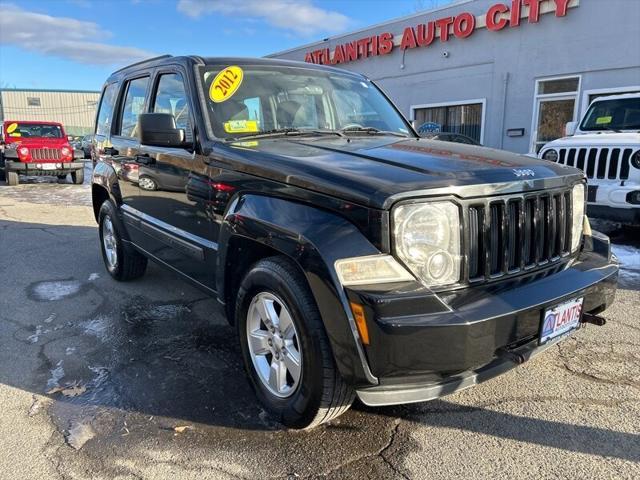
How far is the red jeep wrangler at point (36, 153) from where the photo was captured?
49.8 feet

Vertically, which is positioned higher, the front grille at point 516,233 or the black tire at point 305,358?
the front grille at point 516,233

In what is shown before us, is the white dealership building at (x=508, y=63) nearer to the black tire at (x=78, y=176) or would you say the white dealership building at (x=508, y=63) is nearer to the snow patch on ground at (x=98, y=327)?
the snow patch on ground at (x=98, y=327)

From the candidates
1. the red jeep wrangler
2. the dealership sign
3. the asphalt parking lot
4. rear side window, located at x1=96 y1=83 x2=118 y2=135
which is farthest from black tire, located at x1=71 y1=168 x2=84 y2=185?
the asphalt parking lot

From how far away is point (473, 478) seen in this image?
2291 millimetres

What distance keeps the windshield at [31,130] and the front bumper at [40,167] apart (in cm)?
120

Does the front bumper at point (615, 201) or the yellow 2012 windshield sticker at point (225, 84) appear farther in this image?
the front bumper at point (615, 201)

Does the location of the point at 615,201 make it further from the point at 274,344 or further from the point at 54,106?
the point at 54,106

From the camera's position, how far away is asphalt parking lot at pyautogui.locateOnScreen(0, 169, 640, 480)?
7.87ft

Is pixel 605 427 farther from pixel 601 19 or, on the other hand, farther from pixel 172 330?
pixel 601 19

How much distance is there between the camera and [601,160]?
6.39 m

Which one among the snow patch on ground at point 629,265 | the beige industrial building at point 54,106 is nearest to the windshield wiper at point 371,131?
the snow patch on ground at point 629,265

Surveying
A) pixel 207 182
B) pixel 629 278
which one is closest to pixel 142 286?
pixel 207 182

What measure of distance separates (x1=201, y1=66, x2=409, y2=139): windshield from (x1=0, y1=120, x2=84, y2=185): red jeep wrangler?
45.7 ft

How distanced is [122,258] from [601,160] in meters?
5.76
